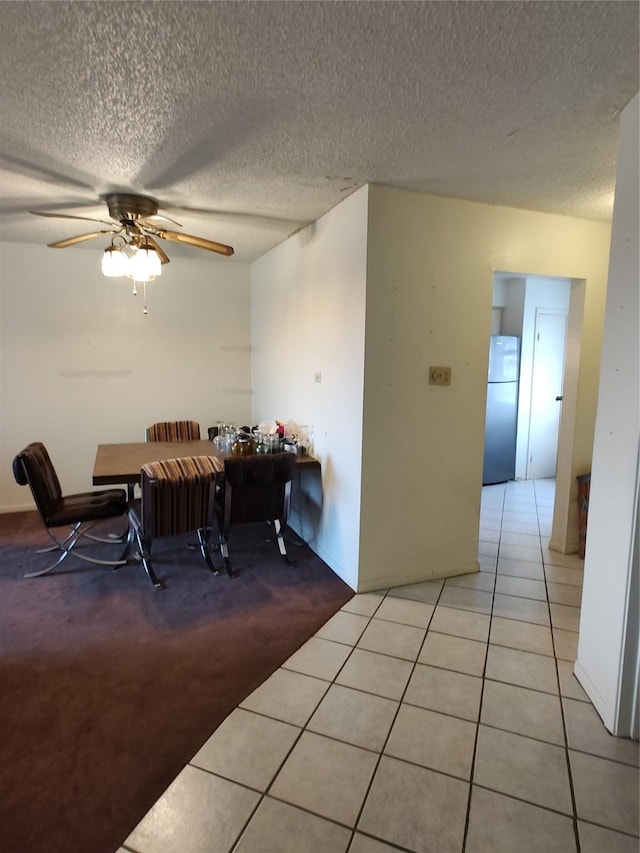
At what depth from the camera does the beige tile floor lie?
56.3 inches

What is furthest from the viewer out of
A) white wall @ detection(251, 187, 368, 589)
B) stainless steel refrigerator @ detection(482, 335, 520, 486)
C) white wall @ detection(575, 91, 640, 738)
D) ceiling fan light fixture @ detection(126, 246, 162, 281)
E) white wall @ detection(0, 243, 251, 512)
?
stainless steel refrigerator @ detection(482, 335, 520, 486)

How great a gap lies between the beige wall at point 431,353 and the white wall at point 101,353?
8.41ft

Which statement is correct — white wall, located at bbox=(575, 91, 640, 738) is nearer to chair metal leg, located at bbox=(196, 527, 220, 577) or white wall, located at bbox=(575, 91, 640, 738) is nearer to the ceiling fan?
the ceiling fan

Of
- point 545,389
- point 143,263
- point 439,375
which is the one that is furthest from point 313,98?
point 545,389

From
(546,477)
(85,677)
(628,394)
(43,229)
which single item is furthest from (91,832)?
(546,477)

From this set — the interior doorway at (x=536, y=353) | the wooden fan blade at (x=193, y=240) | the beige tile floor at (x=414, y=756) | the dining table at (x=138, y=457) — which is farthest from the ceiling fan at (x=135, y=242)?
the interior doorway at (x=536, y=353)

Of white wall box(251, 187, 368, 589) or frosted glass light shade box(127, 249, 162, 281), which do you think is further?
white wall box(251, 187, 368, 589)

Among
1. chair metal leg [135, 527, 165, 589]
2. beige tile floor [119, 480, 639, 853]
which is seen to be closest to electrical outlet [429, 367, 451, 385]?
beige tile floor [119, 480, 639, 853]

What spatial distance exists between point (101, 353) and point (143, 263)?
2.07 metres

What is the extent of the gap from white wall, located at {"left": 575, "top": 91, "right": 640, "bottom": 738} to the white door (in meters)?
3.93

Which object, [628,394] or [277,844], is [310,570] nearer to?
[277,844]

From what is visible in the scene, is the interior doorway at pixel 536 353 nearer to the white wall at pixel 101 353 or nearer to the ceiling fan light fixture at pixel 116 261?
the white wall at pixel 101 353

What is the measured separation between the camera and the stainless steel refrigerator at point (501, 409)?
5.34 m

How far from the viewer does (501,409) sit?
542cm
